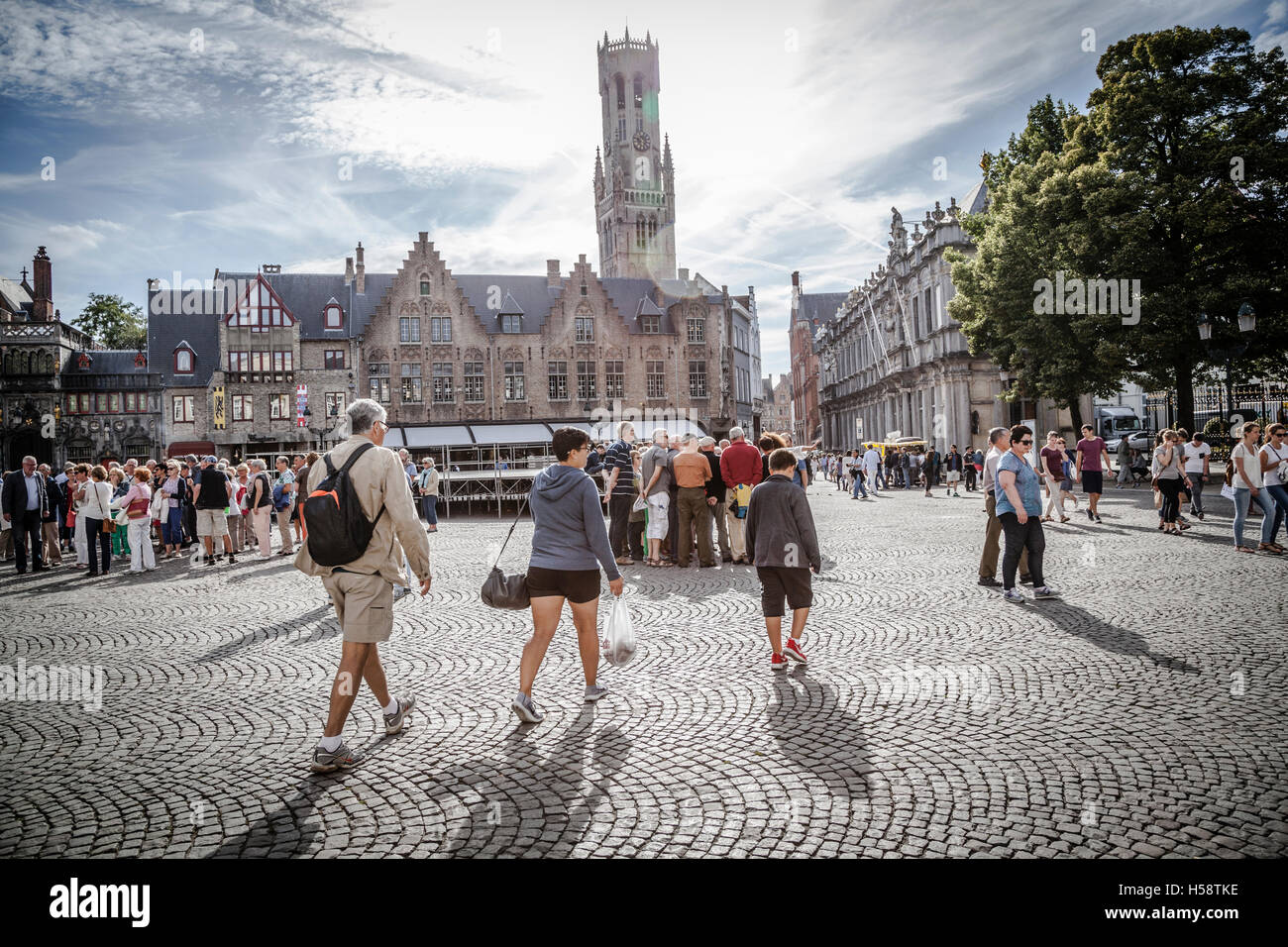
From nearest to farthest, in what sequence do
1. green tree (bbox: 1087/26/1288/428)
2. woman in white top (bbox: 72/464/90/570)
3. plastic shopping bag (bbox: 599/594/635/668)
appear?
plastic shopping bag (bbox: 599/594/635/668), woman in white top (bbox: 72/464/90/570), green tree (bbox: 1087/26/1288/428)

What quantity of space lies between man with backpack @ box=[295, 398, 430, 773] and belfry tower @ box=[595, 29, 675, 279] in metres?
87.4

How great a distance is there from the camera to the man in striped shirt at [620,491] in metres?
12.4

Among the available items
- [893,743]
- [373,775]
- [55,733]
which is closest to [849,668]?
[893,743]

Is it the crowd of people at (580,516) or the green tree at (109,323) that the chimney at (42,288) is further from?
the crowd of people at (580,516)

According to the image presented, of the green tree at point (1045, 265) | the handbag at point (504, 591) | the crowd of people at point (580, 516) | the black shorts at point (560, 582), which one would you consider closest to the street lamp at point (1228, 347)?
the green tree at point (1045, 265)

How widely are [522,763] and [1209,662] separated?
5142 mm

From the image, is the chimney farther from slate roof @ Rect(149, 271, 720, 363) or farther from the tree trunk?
the tree trunk

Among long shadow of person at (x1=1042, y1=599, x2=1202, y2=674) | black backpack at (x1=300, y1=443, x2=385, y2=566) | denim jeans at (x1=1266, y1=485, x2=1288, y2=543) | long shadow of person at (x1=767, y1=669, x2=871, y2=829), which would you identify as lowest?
long shadow of person at (x1=767, y1=669, x2=871, y2=829)

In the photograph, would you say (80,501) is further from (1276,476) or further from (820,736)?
(1276,476)

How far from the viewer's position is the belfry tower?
92875mm

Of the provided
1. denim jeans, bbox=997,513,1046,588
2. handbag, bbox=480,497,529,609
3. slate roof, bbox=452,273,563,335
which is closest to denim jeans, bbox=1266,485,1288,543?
denim jeans, bbox=997,513,1046,588

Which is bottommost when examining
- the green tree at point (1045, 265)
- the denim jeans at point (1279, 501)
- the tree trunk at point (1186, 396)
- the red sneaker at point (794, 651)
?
the red sneaker at point (794, 651)

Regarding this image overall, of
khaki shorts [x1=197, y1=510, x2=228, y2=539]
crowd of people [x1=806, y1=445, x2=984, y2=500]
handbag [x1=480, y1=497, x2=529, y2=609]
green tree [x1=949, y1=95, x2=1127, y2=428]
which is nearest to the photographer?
handbag [x1=480, y1=497, x2=529, y2=609]

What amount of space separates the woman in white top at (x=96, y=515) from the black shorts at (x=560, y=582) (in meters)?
11.8
